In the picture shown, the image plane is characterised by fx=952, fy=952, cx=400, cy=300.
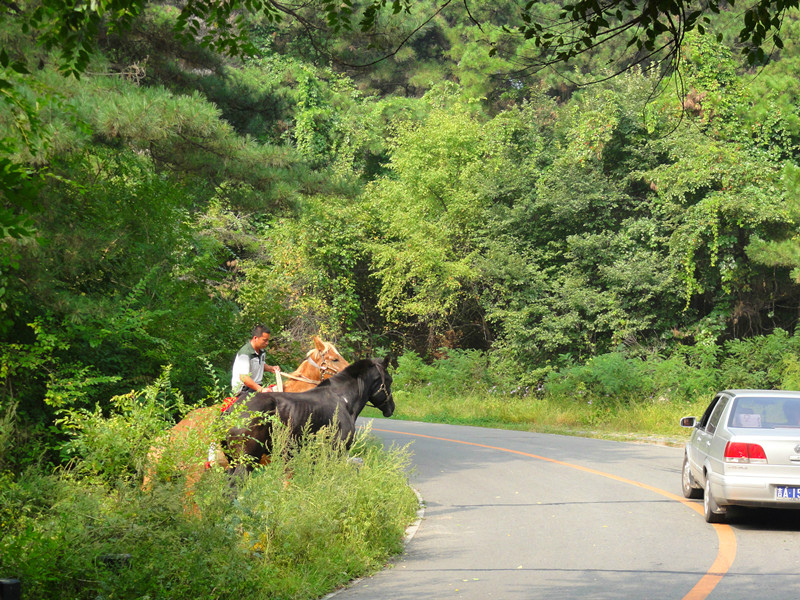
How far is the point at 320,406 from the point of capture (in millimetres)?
12883

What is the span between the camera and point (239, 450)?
11.0m

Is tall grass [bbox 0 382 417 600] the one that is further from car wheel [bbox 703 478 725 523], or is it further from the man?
car wheel [bbox 703 478 725 523]

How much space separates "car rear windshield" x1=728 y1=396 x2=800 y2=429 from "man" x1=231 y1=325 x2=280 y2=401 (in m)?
5.94

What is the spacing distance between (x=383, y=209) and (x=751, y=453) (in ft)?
101

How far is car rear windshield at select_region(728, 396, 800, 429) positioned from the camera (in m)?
11.6

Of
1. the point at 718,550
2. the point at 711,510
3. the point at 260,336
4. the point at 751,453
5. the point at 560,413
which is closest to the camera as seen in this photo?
the point at 718,550

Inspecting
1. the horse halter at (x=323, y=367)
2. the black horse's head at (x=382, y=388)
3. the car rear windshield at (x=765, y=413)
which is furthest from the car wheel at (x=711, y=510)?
the horse halter at (x=323, y=367)

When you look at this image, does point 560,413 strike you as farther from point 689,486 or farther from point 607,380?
point 689,486

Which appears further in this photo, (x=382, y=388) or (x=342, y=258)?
(x=342, y=258)

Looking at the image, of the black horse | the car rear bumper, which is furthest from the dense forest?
the car rear bumper

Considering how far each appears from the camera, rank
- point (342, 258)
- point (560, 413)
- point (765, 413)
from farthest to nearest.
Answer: point (342, 258) < point (560, 413) < point (765, 413)

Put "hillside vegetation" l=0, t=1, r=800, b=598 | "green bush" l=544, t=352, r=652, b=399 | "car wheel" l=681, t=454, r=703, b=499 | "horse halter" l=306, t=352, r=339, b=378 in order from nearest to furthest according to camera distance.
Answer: "hillside vegetation" l=0, t=1, r=800, b=598
"car wheel" l=681, t=454, r=703, b=499
"horse halter" l=306, t=352, r=339, b=378
"green bush" l=544, t=352, r=652, b=399

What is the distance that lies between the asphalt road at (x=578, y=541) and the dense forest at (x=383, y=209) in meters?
3.86

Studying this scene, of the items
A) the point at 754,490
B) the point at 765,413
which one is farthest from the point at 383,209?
the point at 754,490
